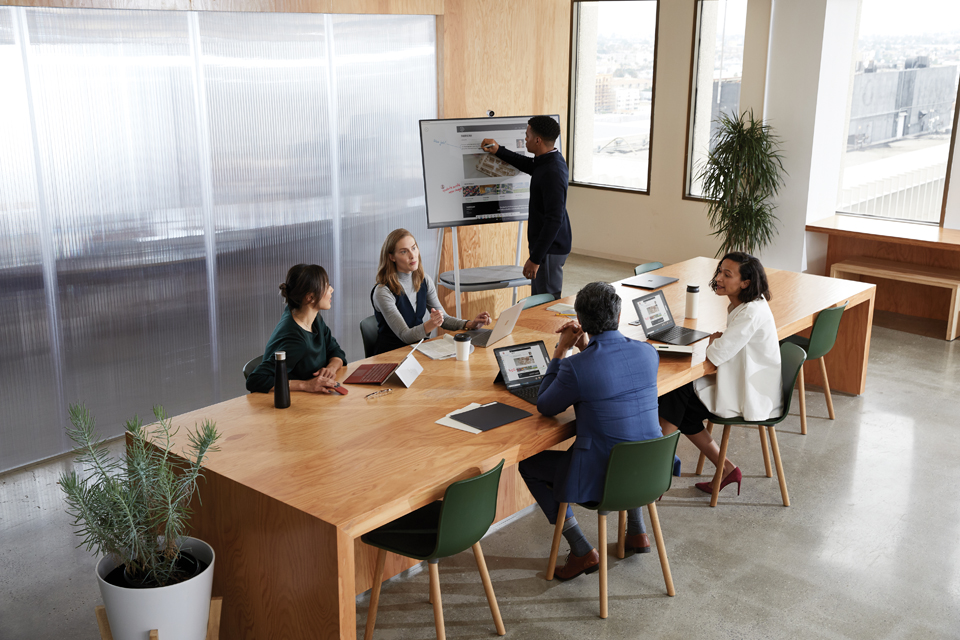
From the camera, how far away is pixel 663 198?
951 cm

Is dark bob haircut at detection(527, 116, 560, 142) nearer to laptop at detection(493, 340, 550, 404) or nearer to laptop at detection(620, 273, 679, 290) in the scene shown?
laptop at detection(620, 273, 679, 290)

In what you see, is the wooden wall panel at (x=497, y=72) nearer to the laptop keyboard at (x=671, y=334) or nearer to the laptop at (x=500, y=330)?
the laptop at (x=500, y=330)

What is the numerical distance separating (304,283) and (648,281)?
270 centimetres

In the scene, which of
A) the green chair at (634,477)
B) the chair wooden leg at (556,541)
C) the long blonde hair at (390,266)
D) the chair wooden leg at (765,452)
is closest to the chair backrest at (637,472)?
the green chair at (634,477)

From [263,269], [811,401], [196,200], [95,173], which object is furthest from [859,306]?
[95,173]

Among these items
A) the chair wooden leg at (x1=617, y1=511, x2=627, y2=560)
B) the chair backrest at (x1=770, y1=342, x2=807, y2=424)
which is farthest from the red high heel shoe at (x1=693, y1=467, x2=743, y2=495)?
the chair wooden leg at (x1=617, y1=511, x2=627, y2=560)

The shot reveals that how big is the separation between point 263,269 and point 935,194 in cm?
623

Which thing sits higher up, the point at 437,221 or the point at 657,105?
the point at 657,105

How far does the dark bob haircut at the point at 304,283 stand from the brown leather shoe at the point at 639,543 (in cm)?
179

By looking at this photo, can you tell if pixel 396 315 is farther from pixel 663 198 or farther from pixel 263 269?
pixel 663 198

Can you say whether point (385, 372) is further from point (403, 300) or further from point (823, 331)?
point (823, 331)

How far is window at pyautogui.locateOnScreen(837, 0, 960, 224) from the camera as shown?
7.75 m

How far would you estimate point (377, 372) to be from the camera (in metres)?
3.88

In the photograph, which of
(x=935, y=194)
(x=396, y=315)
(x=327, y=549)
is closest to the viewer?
(x=327, y=549)
